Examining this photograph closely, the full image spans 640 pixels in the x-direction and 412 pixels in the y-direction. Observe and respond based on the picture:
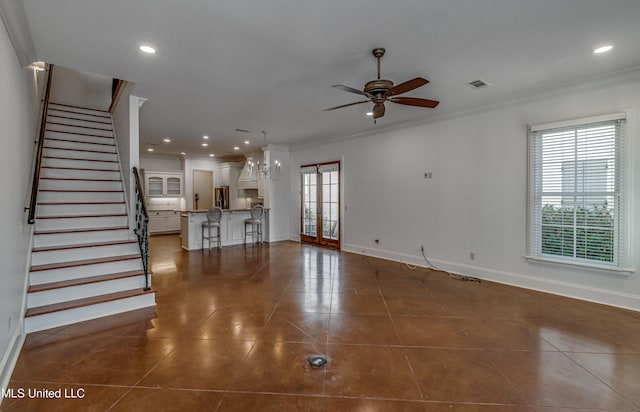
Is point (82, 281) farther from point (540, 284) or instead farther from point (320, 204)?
point (540, 284)

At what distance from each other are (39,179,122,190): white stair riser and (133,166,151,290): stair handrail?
996 mm

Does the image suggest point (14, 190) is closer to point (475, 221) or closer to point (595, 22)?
point (595, 22)

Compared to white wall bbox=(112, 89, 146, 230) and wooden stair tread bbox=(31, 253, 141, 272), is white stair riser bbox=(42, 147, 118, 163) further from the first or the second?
wooden stair tread bbox=(31, 253, 141, 272)

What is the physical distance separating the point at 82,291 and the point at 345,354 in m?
3.04

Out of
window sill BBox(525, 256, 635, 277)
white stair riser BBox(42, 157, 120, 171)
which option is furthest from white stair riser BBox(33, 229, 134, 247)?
window sill BBox(525, 256, 635, 277)

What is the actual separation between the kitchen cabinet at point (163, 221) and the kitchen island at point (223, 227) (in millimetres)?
2840

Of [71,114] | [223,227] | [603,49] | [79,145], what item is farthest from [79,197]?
[603,49]

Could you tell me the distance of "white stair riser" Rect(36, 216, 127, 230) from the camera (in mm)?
3948

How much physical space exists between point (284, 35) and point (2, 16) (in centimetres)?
210

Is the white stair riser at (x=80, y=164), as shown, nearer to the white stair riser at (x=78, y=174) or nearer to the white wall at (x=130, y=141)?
the white stair riser at (x=78, y=174)

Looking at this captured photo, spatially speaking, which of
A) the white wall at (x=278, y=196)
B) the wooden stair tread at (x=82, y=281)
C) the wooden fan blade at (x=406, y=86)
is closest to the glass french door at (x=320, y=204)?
the white wall at (x=278, y=196)

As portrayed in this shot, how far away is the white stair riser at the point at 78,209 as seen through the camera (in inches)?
163

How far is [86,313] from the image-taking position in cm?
317

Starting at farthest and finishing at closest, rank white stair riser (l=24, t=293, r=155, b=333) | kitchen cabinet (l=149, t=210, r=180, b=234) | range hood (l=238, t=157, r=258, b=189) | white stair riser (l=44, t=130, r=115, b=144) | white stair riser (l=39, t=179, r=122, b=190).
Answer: kitchen cabinet (l=149, t=210, r=180, b=234)
range hood (l=238, t=157, r=258, b=189)
white stair riser (l=44, t=130, r=115, b=144)
white stair riser (l=39, t=179, r=122, b=190)
white stair riser (l=24, t=293, r=155, b=333)
